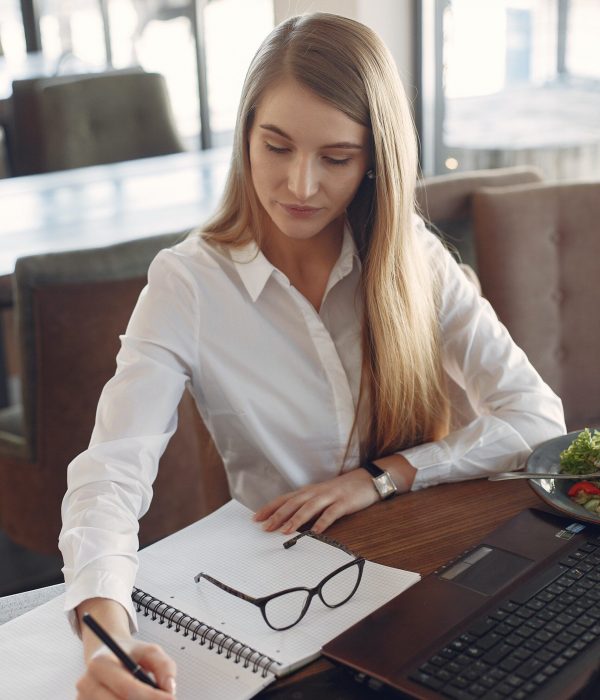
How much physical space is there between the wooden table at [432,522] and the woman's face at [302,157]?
1.27ft

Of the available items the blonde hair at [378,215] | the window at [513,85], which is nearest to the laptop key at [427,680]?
the blonde hair at [378,215]

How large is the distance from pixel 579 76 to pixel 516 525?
6.51 ft

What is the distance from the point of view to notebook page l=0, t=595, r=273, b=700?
2.65ft

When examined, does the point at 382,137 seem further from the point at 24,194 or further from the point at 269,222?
the point at 24,194

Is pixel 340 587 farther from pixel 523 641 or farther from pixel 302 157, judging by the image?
pixel 302 157

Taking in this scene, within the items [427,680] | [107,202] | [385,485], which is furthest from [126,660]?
[107,202]

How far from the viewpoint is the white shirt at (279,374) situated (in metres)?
1.22

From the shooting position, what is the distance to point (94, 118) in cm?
351

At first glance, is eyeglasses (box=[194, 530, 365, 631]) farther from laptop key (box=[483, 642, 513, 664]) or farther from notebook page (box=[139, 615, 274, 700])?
laptop key (box=[483, 642, 513, 664])

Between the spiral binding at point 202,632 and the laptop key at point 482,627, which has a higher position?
the laptop key at point 482,627

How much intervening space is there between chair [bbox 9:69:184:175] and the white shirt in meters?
2.30

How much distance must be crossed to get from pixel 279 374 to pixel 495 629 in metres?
0.59

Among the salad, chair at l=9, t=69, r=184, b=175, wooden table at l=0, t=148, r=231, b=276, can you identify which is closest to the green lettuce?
the salad

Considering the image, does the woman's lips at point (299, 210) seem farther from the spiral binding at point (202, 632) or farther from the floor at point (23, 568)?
the floor at point (23, 568)
